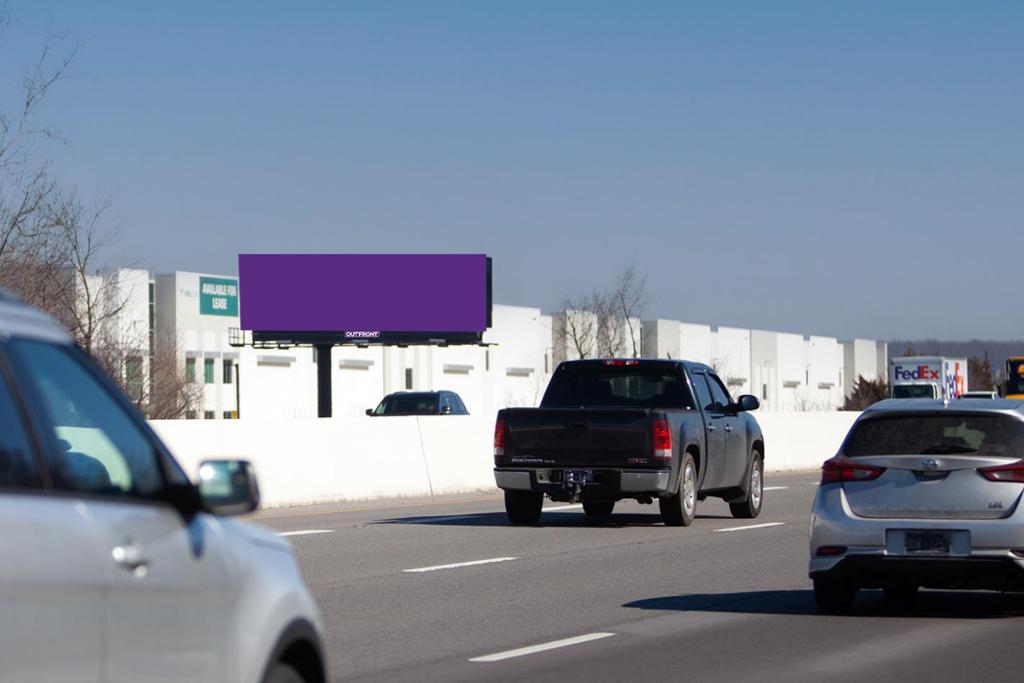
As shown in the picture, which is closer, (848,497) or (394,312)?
(848,497)

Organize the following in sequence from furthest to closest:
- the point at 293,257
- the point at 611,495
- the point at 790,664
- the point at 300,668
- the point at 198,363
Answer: the point at 198,363
the point at 293,257
the point at 611,495
the point at 790,664
the point at 300,668

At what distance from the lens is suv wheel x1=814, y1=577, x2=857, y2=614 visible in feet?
41.4

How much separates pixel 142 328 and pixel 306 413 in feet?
29.6

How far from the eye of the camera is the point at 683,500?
2106cm

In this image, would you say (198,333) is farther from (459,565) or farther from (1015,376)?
(459,565)

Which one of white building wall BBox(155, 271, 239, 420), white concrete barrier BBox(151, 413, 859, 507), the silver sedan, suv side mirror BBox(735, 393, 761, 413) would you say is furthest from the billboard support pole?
the silver sedan

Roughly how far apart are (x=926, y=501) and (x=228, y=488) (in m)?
8.17

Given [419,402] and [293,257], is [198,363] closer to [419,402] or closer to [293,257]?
[293,257]

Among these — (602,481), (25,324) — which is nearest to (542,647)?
(25,324)

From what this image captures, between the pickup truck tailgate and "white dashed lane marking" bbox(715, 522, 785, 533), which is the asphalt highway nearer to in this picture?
"white dashed lane marking" bbox(715, 522, 785, 533)

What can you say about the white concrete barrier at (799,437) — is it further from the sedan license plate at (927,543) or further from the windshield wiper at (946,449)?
the sedan license plate at (927,543)

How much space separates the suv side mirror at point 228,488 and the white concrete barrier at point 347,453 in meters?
17.8

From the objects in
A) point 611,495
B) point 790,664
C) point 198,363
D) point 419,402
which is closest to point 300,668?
point 790,664

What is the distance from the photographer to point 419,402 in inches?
1700
